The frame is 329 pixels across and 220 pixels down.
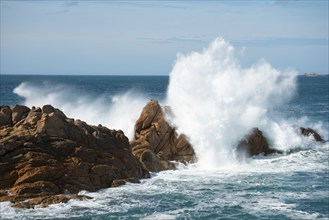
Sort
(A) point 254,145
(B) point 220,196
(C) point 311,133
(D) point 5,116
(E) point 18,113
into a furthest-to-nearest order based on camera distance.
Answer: (C) point 311,133
(A) point 254,145
(E) point 18,113
(D) point 5,116
(B) point 220,196

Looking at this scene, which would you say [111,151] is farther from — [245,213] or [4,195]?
[245,213]

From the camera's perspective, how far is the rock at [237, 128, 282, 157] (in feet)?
95.1

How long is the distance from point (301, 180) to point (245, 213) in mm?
6441

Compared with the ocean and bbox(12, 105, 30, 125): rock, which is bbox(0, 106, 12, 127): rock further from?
the ocean

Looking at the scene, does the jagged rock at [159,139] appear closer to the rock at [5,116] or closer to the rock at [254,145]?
the rock at [254,145]

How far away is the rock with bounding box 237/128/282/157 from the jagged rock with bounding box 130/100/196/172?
3200 millimetres

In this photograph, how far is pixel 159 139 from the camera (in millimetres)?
27391

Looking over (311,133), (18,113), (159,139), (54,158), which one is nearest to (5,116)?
(18,113)

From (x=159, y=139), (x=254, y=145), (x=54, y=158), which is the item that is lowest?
(x=54, y=158)

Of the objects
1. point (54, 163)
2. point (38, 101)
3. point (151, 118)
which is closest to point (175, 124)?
point (151, 118)

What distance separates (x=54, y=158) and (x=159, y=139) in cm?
841

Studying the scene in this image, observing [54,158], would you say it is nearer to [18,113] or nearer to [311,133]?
[18,113]

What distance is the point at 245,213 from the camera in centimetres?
1755

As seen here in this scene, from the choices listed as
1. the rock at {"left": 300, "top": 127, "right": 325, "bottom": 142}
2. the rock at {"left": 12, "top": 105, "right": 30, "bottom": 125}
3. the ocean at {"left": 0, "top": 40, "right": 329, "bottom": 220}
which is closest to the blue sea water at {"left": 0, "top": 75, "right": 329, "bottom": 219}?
the ocean at {"left": 0, "top": 40, "right": 329, "bottom": 220}
